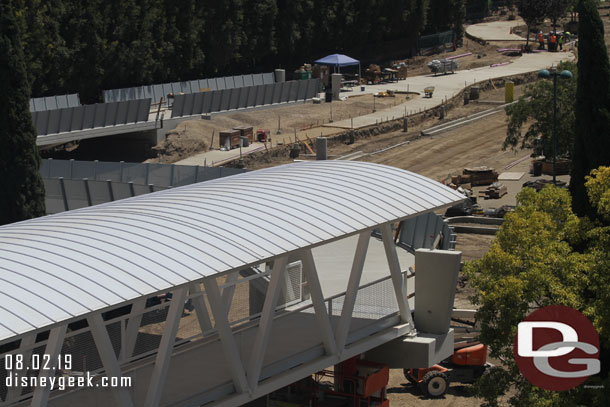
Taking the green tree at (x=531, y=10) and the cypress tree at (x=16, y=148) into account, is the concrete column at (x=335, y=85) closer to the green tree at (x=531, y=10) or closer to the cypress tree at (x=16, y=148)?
the green tree at (x=531, y=10)

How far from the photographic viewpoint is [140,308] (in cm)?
2020

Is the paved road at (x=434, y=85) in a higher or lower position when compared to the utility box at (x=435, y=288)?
lower

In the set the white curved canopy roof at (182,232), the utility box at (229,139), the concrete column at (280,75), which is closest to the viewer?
the white curved canopy roof at (182,232)

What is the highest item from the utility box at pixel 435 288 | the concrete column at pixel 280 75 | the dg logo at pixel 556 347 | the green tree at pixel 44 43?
the green tree at pixel 44 43

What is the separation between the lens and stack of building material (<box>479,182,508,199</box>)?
52594 millimetres

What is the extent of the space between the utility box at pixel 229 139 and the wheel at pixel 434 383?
114 feet

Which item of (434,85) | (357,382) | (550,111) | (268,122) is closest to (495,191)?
(550,111)

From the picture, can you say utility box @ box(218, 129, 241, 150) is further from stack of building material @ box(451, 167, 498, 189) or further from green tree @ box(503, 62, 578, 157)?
green tree @ box(503, 62, 578, 157)

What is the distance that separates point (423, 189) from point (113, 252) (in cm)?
893

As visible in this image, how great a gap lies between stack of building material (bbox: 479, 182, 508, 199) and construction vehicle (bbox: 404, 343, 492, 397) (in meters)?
21.6

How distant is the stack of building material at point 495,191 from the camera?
173 ft

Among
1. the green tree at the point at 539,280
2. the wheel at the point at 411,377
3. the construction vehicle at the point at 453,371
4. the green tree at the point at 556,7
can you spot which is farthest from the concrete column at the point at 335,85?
the green tree at the point at 539,280

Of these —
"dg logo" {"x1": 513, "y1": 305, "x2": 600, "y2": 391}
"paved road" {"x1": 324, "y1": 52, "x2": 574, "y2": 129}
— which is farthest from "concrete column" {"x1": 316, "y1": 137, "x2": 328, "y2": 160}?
"dg logo" {"x1": 513, "y1": 305, "x2": 600, "y2": 391}

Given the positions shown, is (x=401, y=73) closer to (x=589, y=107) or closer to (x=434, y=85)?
(x=434, y=85)
